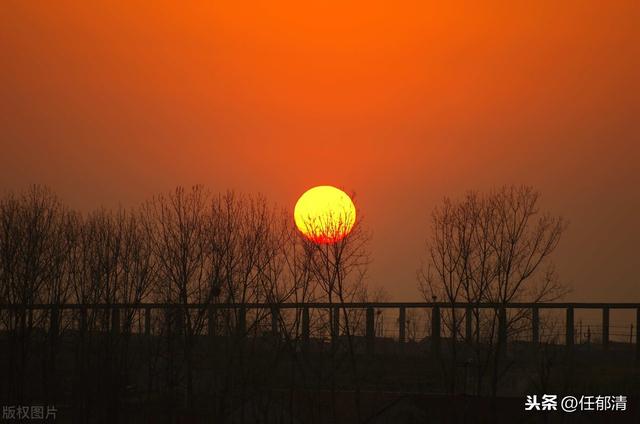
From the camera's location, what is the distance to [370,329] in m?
31.3

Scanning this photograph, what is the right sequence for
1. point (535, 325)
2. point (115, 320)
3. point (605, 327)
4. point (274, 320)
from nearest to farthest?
point (274, 320), point (535, 325), point (115, 320), point (605, 327)

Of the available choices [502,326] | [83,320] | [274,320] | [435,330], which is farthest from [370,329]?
[83,320]

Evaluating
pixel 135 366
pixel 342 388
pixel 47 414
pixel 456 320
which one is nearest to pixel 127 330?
pixel 135 366

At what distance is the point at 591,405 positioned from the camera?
26.0 m

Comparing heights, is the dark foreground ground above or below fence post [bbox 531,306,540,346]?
below

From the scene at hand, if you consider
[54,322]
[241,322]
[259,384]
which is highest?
[241,322]

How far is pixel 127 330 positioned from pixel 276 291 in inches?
188

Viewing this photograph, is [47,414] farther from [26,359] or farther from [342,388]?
[342,388]

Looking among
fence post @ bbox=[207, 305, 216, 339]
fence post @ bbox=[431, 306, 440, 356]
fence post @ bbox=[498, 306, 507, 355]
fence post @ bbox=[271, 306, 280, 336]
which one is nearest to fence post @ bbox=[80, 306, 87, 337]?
fence post @ bbox=[207, 305, 216, 339]

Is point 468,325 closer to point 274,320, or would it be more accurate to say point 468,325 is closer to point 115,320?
point 274,320

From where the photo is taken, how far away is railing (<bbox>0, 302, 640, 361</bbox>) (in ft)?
90.3

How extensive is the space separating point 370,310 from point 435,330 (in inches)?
79.2

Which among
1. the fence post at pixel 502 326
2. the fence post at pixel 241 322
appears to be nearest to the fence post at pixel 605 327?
the fence post at pixel 502 326

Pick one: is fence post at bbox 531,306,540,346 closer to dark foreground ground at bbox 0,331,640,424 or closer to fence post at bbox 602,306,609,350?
dark foreground ground at bbox 0,331,640,424
